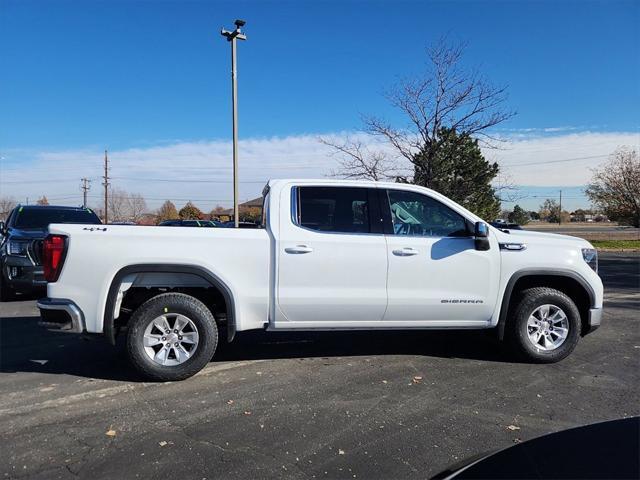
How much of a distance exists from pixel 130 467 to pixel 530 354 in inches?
160

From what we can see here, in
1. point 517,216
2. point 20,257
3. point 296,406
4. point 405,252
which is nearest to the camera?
point 296,406

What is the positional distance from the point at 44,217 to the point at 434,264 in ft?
28.2

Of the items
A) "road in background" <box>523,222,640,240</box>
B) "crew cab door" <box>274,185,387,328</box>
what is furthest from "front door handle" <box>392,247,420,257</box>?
"road in background" <box>523,222,640,240</box>

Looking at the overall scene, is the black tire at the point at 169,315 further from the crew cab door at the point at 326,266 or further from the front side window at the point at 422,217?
the front side window at the point at 422,217

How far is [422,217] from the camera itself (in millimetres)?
5297

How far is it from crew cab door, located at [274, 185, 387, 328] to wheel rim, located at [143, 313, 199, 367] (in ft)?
2.78

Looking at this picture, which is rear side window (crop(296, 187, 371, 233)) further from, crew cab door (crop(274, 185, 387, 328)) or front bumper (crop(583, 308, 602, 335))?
front bumper (crop(583, 308, 602, 335))

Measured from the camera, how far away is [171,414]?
158 inches

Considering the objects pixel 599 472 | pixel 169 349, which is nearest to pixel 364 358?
pixel 169 349

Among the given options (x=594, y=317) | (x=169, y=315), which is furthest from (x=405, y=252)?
(x=169, y=315)

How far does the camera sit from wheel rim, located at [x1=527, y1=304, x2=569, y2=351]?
5336mm

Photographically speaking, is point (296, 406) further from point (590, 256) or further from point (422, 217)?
point (590, 256)

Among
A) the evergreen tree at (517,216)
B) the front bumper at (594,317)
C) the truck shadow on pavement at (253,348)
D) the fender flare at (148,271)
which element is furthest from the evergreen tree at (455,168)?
the evergreen tree at (517,216)

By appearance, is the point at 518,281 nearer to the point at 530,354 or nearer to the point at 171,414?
the point at 530,354
